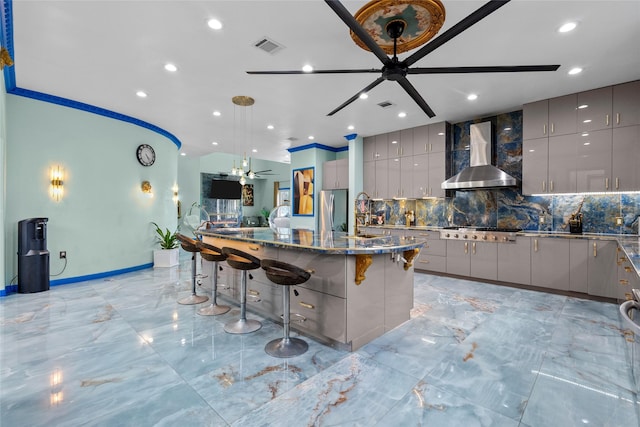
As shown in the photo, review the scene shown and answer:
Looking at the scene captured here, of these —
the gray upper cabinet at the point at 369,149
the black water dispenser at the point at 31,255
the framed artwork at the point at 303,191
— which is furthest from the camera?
the framed artwork at the point at 303,191

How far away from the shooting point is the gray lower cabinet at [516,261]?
417cm

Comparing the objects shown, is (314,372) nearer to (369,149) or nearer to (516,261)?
(516,261)

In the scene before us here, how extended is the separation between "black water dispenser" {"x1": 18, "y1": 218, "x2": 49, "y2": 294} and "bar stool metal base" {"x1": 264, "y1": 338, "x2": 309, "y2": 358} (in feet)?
12.8

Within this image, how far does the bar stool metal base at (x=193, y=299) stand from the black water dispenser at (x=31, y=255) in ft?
7.32

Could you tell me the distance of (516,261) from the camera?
425 cm

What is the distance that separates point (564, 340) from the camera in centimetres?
258

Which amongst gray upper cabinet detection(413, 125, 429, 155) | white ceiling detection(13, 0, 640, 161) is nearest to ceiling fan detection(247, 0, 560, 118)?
white ceiling detection(13, 0, 640, 161)

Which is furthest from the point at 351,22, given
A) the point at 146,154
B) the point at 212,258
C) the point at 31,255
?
the point at 146,154

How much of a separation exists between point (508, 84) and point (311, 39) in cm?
276

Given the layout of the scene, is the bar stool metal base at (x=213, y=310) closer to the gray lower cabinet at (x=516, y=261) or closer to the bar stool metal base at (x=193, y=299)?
the bar stool metal base at (x=193, y=299)

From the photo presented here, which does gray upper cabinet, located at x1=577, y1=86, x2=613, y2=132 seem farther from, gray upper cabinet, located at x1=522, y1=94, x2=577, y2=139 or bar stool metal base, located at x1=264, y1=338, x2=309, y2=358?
bar stool metal base, located at x1=264, y1=338, x2=309, y2=358

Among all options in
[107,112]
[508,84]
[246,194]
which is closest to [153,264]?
[107,112]

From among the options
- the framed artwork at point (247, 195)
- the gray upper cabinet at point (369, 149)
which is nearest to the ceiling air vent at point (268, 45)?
the gray upper cabinet at point (369, 149)

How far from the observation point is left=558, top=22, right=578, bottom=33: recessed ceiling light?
2.51 m
